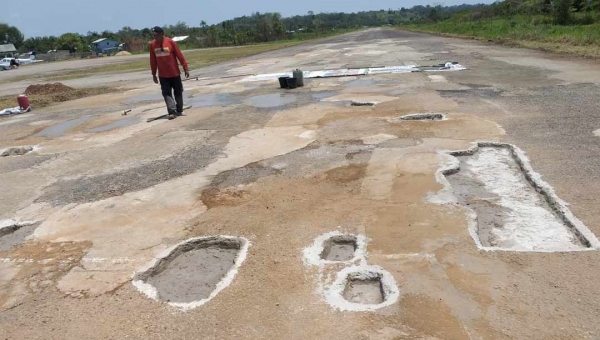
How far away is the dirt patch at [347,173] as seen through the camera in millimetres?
5234

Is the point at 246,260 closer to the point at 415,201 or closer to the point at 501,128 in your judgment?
the point at 415,201

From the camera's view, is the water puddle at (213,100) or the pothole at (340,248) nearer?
the pothole at (340,248)

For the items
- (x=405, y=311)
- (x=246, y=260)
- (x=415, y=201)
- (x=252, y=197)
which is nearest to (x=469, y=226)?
(x=415, y=201)

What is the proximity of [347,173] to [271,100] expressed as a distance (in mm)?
5851

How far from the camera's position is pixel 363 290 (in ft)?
10.4

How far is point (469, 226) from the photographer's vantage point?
3.87 m

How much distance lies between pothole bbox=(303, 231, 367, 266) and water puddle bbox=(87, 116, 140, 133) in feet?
22.7

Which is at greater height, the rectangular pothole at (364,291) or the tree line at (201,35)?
the tree line at (201,35)

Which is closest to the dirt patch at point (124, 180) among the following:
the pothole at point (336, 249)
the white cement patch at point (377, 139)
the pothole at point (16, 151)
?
the white cement patch at point (377, 139)

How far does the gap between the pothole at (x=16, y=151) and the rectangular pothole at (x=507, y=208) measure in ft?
23.9

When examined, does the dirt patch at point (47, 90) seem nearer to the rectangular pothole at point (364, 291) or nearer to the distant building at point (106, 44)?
the rectangular pothole at point (364, 291)

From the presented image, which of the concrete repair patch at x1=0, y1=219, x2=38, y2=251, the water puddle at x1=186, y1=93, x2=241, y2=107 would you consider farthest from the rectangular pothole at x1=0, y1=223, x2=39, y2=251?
the water puddle at x1=186, y1=93, x2=241, y2=107

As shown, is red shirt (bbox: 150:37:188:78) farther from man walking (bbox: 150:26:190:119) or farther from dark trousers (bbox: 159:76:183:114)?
→ dark trousers (bbox: 159:76:183:114)

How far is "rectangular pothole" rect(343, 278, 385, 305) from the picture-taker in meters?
3.05
